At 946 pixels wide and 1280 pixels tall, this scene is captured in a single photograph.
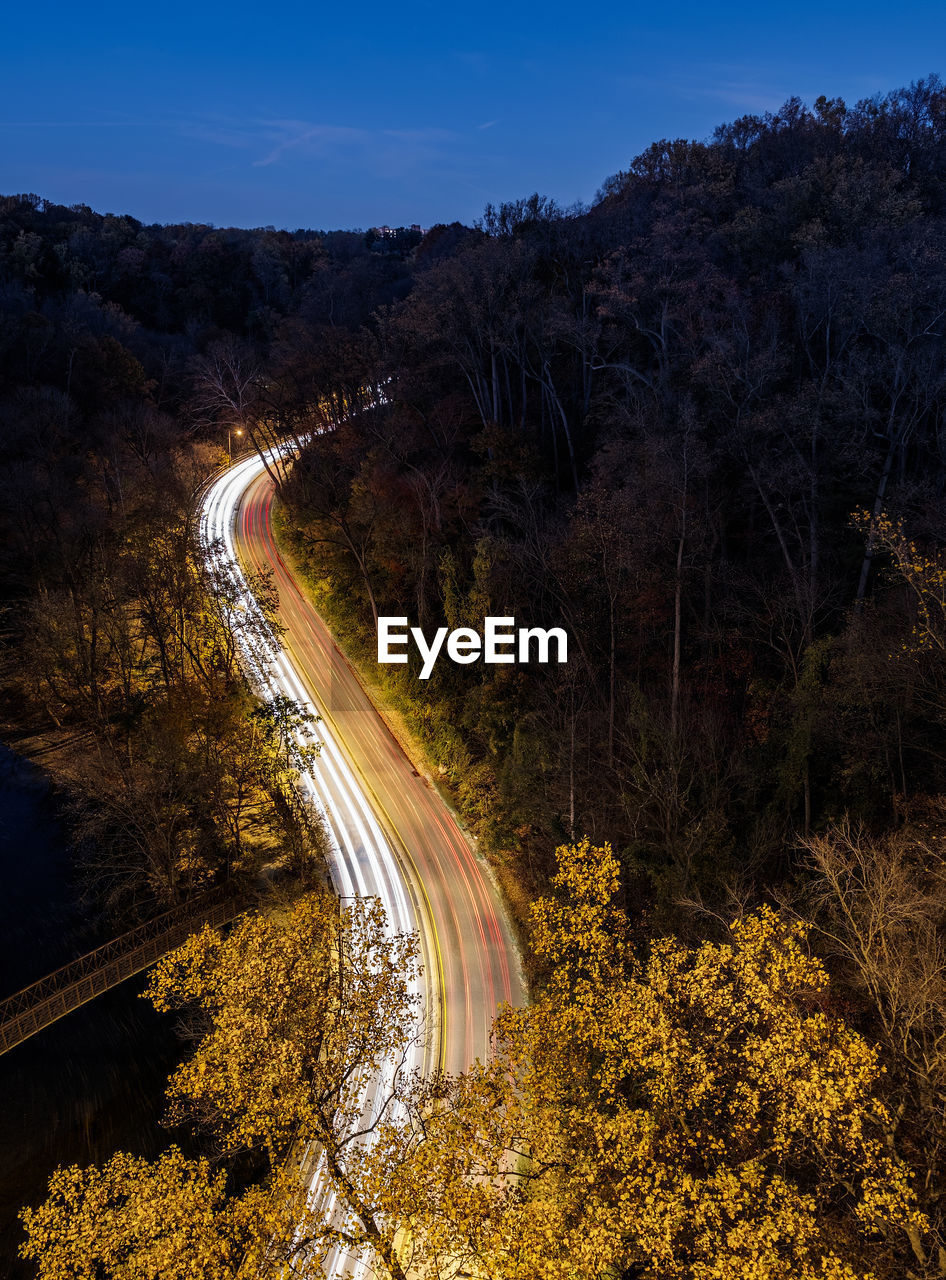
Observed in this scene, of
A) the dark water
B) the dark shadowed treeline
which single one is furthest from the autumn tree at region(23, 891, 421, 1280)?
the dark shadowed treeline

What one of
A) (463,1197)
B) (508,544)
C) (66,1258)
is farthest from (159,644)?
(463,1197)

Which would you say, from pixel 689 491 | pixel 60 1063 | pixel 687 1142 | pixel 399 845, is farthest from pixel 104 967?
pixel 689 491

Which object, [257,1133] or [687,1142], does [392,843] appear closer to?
[257,1133]

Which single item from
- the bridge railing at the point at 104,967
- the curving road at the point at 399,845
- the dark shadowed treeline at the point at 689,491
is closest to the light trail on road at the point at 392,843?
the curving road at the point at 399,845

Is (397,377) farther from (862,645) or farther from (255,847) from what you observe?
(862,645)

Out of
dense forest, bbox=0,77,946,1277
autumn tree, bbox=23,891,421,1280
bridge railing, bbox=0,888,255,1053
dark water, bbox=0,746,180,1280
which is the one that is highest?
dense forest, bbox=0,77,946,1277

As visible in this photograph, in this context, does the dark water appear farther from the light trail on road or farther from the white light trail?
the light trail on road
